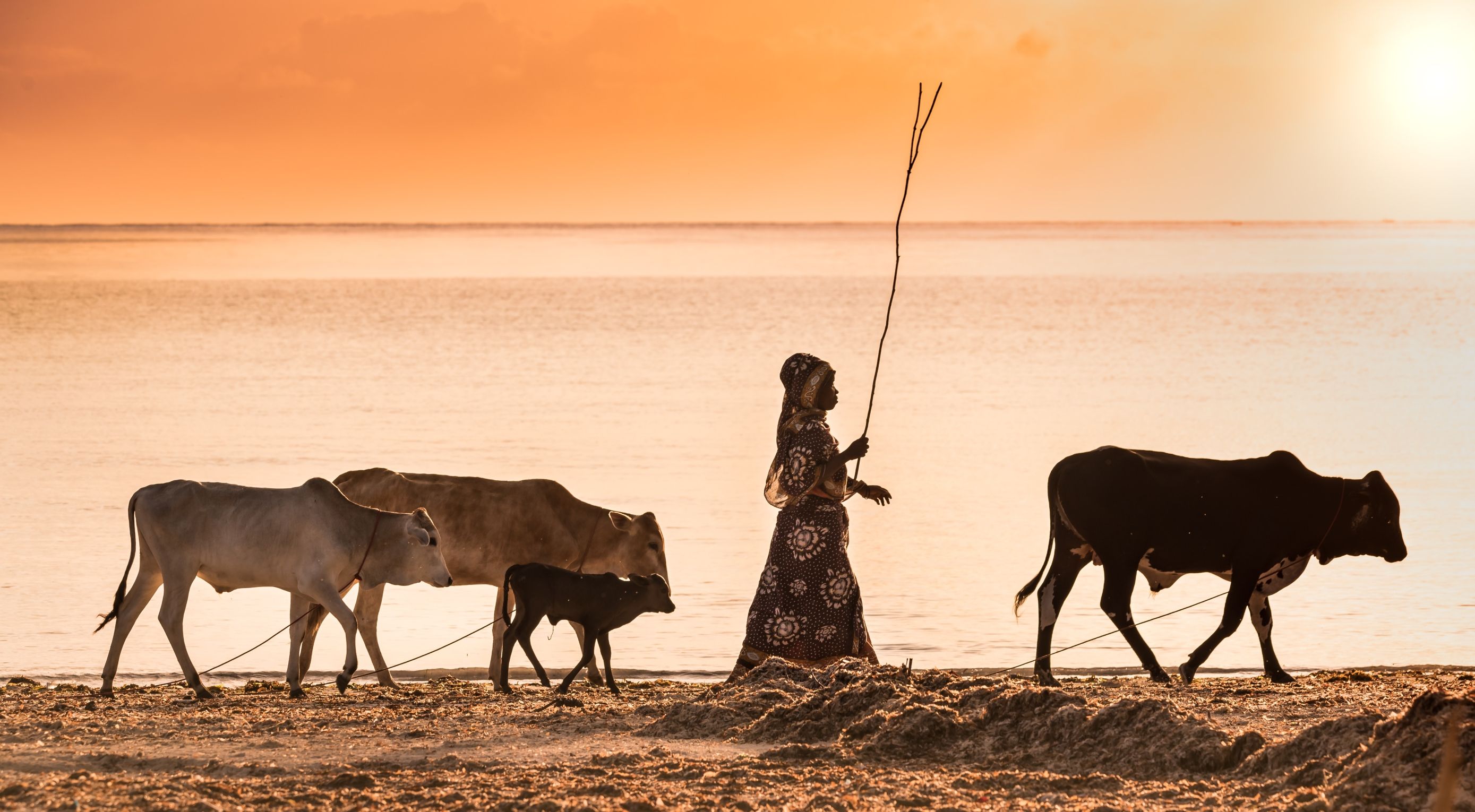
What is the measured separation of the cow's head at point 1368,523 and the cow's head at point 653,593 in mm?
4155

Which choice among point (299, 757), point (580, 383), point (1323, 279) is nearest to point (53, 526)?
point (299, 757)

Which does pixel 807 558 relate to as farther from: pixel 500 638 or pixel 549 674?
pixel 549 674

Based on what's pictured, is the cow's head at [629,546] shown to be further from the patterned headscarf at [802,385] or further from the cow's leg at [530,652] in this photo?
the patterned headscarf at [802,385]

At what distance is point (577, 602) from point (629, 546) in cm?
143

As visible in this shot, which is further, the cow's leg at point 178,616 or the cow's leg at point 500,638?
the cow's leg at point 500,638

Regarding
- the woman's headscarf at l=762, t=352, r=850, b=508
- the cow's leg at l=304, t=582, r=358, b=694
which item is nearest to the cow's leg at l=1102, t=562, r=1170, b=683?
the woman's headscarf at l=762, t=352, r=850, b=508

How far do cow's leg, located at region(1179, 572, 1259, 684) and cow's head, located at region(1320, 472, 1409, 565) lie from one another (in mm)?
657

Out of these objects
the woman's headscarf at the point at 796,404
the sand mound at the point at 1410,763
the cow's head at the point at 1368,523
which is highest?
the woman's headscarf at the point at 796,404

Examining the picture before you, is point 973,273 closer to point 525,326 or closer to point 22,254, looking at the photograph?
point 525,326

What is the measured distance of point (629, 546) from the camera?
11.6 meters

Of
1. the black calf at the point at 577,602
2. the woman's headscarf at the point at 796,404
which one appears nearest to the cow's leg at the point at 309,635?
the black calf at the point at 577,602

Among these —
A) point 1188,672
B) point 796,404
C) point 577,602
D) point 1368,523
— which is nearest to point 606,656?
point 577,602

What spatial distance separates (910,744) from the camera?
8.35 m

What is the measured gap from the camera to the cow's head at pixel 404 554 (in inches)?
414
